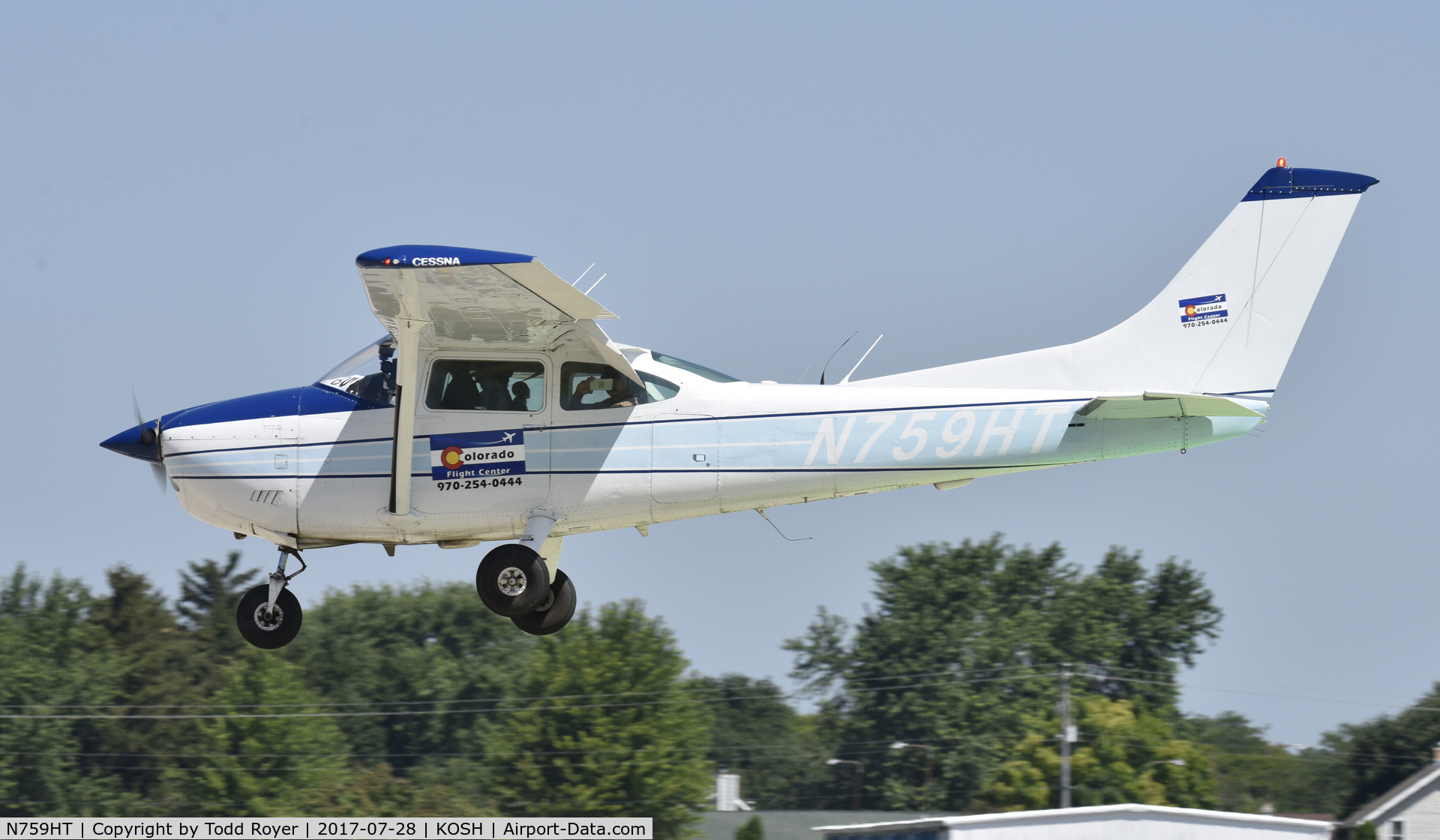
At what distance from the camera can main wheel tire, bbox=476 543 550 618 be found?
47.9 feet

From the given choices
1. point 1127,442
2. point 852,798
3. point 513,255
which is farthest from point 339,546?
point 852,798

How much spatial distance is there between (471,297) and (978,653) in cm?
5871

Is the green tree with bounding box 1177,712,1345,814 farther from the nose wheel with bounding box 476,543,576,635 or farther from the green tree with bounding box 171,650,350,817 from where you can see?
the nose wheel with bounding box 476,543,576,635

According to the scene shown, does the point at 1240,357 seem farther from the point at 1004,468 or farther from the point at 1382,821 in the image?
the point at 1382,821

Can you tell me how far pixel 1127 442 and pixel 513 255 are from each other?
5.69 m

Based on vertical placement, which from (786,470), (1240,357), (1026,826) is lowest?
(1026,826)

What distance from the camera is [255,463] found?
14.7 metres

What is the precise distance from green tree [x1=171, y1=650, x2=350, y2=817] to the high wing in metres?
43.7

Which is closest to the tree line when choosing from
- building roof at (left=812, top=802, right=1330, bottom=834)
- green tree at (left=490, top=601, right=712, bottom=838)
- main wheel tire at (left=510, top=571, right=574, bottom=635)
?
green tree at (left=490, top=601, right=712, bottom=838)

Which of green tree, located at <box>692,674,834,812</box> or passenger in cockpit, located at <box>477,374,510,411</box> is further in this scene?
green tree, located at <box>692,674,834,812</box>

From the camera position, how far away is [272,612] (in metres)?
15.1

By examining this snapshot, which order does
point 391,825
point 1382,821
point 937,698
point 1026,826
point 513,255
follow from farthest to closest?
point 937,698 < point 1382,821 < point 391,825 < point 1026,826 < point 513,255
